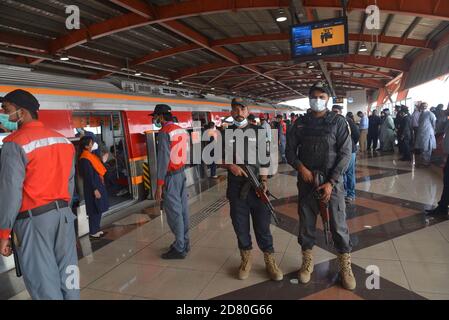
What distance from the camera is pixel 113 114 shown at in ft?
22.0

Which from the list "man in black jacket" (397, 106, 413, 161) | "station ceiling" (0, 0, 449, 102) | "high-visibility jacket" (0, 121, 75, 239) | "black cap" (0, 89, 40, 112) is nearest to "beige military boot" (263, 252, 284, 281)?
"high-visibility jacket" (0, 121, 75, 239)

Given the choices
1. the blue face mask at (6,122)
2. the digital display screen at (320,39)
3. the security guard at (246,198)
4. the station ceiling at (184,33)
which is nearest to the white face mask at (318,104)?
the security guard at (246,198)

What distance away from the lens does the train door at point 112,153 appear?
21.0ft

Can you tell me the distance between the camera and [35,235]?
7.37 feet

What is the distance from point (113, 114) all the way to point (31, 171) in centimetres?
474

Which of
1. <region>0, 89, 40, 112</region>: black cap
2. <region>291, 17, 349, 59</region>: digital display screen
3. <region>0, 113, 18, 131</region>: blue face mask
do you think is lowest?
<region>0, 113, 18, 131</region>: blue face mask

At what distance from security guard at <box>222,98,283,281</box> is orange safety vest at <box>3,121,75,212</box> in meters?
1.49

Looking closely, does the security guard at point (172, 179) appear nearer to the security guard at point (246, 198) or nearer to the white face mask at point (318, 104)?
the security guard at point (246, 198)

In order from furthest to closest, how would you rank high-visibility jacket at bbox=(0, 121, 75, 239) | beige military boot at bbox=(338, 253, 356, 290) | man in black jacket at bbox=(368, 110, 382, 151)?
man in black jacket at bbox=(368, 110, 382, 151) < beige military boot at bbox=(338, 253, 356, 290) < high-visibility jacket at bbox=(0, 121, 75, 239)

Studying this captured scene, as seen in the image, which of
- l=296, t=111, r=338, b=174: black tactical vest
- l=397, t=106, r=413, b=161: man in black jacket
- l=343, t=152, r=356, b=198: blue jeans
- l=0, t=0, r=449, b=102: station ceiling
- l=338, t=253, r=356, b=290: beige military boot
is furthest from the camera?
l=397, t=106, r=413, b=161: man in black jacket

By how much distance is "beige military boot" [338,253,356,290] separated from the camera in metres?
2.91

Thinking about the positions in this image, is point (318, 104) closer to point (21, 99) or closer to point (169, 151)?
point (169, 151)

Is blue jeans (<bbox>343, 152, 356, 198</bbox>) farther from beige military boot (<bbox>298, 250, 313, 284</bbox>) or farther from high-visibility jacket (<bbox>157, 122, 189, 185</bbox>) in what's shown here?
high-visibility jacket (<bbox>157, 122, 189, 185</bbox>)
